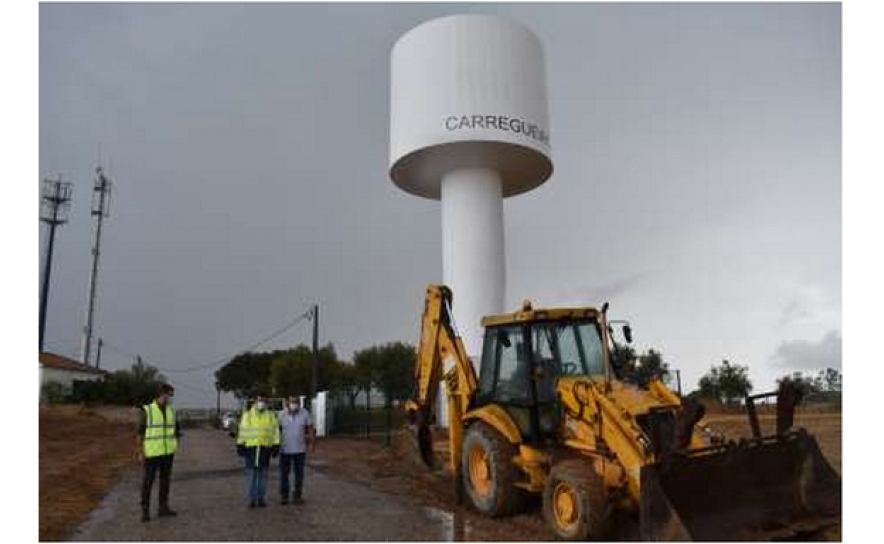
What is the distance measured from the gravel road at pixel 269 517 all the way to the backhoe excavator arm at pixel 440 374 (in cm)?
105

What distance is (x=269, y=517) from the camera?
9773 millimetres

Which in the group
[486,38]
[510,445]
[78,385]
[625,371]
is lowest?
[78,385]

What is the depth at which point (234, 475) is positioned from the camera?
1520 cm

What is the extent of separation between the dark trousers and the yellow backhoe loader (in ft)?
13.0

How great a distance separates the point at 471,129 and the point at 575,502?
16.7 metres

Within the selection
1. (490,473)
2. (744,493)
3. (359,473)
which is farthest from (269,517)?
(744,493)

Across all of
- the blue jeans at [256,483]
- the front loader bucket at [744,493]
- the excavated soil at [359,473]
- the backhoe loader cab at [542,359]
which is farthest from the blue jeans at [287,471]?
the front loader bucket at [744,493]

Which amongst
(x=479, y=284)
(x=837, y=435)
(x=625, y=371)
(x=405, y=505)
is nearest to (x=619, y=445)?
(x=625, y=371)

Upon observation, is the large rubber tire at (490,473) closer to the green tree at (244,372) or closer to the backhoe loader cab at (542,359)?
the backhoe loader cab at (542,359)

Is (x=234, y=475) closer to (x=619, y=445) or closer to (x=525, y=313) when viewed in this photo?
(x=525, y=313)

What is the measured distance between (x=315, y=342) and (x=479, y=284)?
10872mm

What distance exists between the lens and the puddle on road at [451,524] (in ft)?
27.4

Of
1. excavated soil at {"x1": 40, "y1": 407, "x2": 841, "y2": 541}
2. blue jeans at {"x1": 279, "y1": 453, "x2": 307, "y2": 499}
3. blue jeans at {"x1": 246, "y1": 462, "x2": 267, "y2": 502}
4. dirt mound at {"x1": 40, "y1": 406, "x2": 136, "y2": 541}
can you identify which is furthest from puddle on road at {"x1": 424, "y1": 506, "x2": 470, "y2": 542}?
dirt mound at {"x1": 40, "y1": 406, "x2": 136, "y2": 541}

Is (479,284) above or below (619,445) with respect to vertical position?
above
